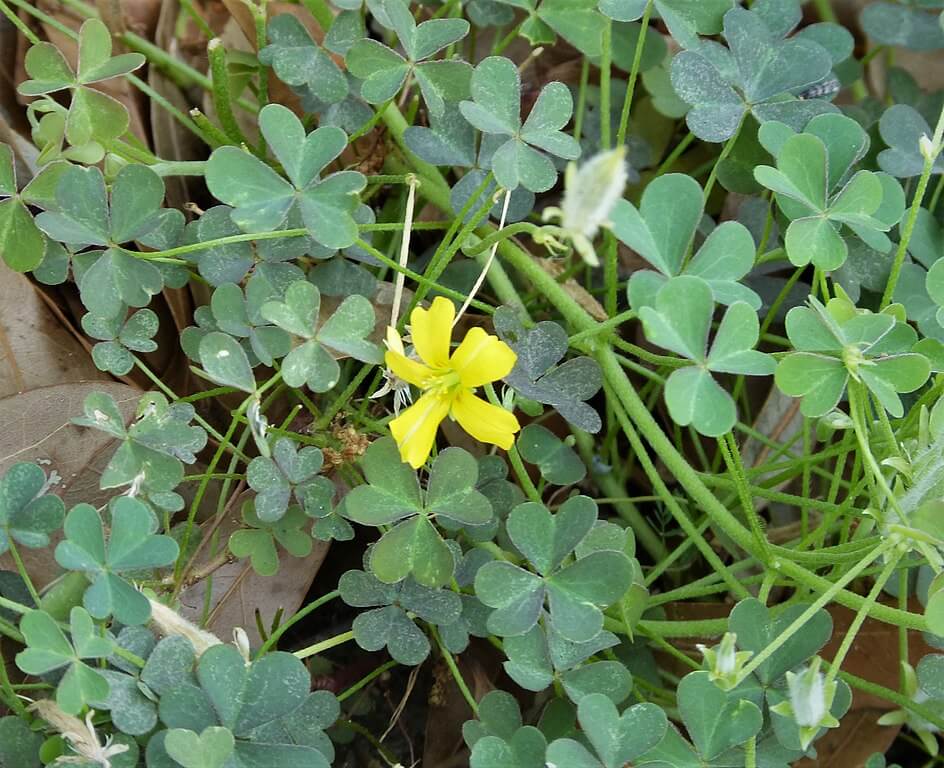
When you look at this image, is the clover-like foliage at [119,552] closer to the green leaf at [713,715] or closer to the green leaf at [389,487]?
the green leaf at [389,487]

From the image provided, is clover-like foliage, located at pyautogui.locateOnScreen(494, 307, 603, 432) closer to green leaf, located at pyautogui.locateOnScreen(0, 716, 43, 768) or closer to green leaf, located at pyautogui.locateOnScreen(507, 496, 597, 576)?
green leaf, located at pyautogui.locateOnScreen(507, 496, 597, 576)

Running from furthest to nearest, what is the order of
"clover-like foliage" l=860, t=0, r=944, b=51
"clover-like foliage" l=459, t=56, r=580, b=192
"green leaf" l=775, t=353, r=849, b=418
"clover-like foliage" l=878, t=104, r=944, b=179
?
"clover-like foliage" l=860, t=0, r=944, b=51
"clover-like foliage" l=878, t=104, r=944, b=179
"clover-like foliage" l=459, t=56, r=580, b=192
"green leaf" l=775, t=353, r=849, b=418

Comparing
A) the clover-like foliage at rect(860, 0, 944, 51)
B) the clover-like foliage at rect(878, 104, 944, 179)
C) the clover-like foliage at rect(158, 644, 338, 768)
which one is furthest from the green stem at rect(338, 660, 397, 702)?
the clover-like foliage at rect(860, 0, 944, 51)

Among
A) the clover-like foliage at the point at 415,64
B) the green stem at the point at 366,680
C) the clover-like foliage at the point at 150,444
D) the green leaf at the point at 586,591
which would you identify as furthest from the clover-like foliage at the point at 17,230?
the green leaf at the point at 586,591

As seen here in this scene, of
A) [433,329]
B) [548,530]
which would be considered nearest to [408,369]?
[433,329]

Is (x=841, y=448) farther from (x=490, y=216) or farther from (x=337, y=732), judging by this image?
(x=337, y=732)

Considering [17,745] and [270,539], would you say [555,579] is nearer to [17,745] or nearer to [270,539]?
[270,539]
